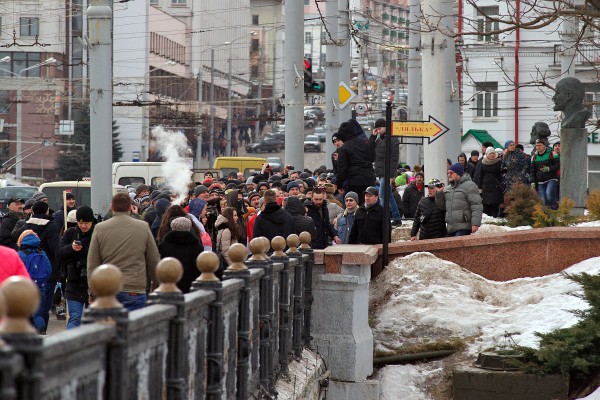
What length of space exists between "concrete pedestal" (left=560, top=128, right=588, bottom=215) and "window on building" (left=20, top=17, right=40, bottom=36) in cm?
5942

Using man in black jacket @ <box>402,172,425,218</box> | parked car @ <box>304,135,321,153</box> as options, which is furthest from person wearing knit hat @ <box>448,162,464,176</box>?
parked car @ <box>304,135,321,153</box>

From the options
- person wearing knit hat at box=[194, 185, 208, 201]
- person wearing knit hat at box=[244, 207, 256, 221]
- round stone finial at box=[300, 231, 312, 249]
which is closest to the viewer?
round stone finial at box=[300, 231, 312, 249]

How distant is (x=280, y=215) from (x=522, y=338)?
2640 millimetres

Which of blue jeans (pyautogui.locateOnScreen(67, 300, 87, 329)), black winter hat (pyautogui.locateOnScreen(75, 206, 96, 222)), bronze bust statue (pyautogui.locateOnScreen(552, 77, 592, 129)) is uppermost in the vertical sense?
bronze bust statue (pyautogui.locateOnScreen(552, 77, 592, 129))

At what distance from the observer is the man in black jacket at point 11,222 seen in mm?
17250

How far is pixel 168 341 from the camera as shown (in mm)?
6281

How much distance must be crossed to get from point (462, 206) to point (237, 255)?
944 centimetres

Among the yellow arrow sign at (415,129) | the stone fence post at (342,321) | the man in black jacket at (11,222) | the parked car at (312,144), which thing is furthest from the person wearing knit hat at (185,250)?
the parked car at (312,144)

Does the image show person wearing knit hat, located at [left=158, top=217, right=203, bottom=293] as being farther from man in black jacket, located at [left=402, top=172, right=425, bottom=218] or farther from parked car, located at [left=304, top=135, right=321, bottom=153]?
parked car, located at [left=304, top=135, right=321, bottom=153]

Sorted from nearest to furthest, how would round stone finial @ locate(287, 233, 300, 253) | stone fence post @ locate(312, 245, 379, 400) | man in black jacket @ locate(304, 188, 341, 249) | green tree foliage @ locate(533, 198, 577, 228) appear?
round stone finial @ locate(287, 233, 300, 253), stone fence post @ locate(312, 245, 379, 400), man in black jacket @ locate(304, 188, 341, 249), green tree foliage @ locate(533, 198, 577, 228)

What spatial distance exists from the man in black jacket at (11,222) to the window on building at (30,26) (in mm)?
58273

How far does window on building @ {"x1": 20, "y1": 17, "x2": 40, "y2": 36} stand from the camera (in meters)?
78.2

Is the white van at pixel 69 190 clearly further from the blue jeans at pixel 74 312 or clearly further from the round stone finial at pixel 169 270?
the round stone finial at pixel 169 270

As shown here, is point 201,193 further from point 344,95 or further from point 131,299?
point 344,95
